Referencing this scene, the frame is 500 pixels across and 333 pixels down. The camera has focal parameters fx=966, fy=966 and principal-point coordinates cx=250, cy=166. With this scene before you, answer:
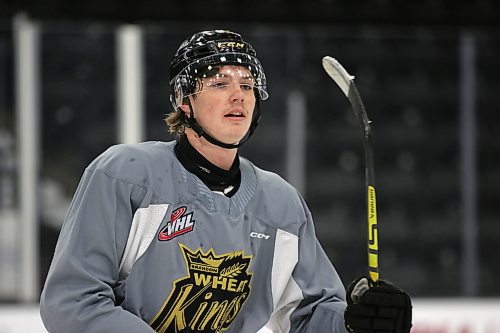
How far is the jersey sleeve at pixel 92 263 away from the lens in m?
1.73

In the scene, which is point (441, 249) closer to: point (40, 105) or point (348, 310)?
point (40, 105)

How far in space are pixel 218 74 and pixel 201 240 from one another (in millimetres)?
334

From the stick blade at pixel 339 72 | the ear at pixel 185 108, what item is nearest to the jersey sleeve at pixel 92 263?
the ear at pixel 185 108

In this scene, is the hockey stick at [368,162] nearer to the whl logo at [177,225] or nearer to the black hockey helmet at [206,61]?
the black hockey helmet at [206,61]

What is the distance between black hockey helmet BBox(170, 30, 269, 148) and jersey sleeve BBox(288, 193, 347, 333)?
29 centimetres

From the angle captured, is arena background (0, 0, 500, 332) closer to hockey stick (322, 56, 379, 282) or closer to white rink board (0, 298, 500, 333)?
white rink board (0, 298, 500, 333)

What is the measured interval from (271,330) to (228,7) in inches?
117

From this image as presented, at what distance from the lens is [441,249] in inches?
199

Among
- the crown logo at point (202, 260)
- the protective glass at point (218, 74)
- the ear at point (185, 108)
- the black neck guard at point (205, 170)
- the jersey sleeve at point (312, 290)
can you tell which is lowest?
the jersey sleeve at point (312, 290)

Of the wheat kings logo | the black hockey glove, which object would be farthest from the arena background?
the black hockey glove

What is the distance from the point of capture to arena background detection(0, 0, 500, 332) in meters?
4.71

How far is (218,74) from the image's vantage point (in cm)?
194

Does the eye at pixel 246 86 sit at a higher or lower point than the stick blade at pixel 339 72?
lower

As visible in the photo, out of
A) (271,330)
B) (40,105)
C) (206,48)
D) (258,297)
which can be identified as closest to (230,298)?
(258,297)
